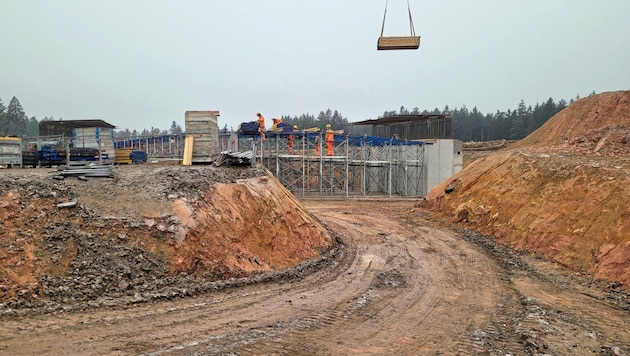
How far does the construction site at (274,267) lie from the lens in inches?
260

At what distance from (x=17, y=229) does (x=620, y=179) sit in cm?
1785

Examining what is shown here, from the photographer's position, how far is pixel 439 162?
111 ft

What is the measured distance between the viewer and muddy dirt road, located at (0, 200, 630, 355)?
6148 mm

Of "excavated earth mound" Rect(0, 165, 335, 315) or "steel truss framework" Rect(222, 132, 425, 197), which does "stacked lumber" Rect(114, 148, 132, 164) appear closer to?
"excavated earth mound" Rect(0, 165, 335, 315)

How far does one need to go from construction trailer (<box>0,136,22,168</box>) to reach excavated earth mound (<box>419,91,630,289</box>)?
19203 mm

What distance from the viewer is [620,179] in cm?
1316

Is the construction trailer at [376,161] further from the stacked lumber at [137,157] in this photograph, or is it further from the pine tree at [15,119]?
the pine tree at [15,119]

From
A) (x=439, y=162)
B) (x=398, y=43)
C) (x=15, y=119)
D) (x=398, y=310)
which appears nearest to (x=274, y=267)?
(x=398, y=310)

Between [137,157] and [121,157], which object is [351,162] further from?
[121,157]

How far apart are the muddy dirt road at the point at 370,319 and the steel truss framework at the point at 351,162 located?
18941 mm

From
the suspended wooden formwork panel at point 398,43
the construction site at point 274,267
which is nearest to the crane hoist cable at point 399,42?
the suspended wooden formwork panel at point 398,43

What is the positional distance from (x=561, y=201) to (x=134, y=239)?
1491 cm

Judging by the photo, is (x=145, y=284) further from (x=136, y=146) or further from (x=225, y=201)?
(x=136, y=146)

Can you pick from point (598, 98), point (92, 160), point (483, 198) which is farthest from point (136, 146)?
point (598, 98)
